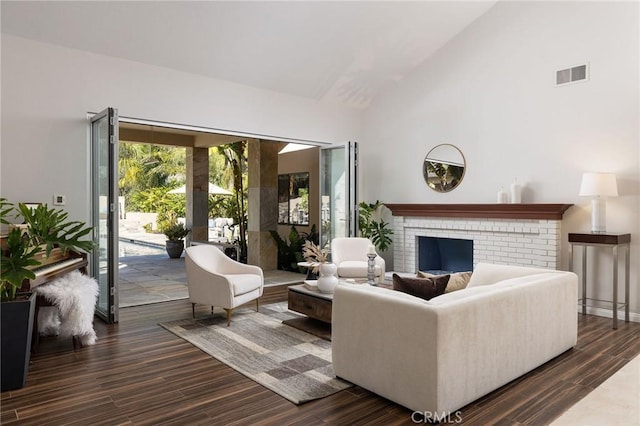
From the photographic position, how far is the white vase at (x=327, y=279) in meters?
4.25

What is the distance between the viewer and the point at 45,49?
454 centimetres

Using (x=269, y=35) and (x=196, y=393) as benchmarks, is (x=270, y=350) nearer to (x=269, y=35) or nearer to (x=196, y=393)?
(x=196, y=393)

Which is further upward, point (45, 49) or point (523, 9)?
point (523, 9)

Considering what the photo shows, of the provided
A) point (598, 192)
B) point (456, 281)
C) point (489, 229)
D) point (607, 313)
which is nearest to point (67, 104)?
point (456, 281)

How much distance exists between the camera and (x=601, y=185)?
4570 millimetres

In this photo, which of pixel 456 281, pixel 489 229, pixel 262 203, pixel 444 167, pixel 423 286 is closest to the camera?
pixel 423 286

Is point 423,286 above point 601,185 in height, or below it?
below

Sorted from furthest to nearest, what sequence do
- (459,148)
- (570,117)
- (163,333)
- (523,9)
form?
(459,148), (523,9), (570,117), (163,333)

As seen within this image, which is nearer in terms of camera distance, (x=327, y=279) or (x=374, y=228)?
(x=327, y=279)

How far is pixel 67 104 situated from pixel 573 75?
566 centimetres

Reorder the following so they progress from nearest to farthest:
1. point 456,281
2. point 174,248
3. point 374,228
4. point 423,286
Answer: point 423,286, point 456,281, point 374,228, point 174,248

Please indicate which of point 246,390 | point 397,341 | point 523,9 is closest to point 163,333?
point 246,390

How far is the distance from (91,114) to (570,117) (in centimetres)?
544

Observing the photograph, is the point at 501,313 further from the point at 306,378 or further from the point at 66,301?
the point at 66,301
